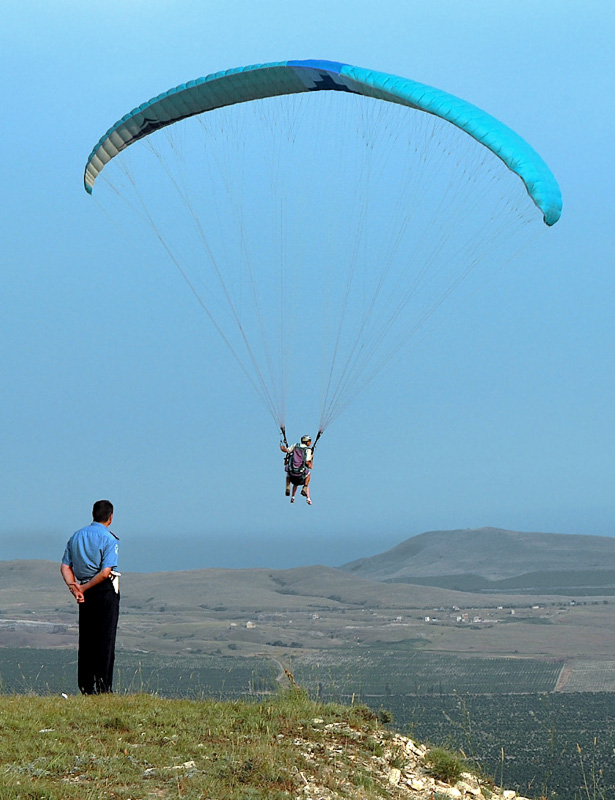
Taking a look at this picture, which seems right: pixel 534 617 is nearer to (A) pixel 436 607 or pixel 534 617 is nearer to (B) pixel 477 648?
(A) pixel 436 607

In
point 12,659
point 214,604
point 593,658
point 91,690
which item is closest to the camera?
point 91,690

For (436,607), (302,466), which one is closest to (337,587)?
(436,607)

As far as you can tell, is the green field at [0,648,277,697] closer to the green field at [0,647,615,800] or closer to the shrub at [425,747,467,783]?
the green field at [0,647,615,800]

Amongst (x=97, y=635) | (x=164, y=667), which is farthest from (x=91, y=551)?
(x=164, y=667)

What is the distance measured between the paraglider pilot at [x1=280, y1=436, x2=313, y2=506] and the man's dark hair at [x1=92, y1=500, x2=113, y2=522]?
6.10m

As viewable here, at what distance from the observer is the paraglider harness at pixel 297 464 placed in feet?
58.2

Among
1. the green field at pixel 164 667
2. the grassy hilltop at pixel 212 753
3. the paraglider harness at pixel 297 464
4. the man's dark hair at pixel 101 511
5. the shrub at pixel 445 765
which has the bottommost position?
the green field at pixel 164 667

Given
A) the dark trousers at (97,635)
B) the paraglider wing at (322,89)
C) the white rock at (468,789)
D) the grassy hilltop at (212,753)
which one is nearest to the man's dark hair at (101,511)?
the dark trousers at (97,635)

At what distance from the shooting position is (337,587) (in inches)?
7210

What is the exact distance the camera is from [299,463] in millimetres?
17750

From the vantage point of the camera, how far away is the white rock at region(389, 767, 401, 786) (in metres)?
9.93

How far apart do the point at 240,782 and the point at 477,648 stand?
11662 cm

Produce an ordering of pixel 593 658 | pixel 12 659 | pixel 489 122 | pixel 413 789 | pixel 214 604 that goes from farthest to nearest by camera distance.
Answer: pixel 214 604, pixel 593 658, pixel 12 659, pixel 489 122, pixel 413 789

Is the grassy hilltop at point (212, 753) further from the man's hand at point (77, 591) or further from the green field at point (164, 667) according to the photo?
the green field at point (164, 667)
